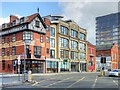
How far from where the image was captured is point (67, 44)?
74.1 m

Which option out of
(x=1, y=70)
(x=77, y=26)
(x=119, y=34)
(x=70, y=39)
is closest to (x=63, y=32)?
(x=70, y=39)

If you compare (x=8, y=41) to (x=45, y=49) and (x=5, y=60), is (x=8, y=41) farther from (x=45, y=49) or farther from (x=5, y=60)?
(x=45, y=49)

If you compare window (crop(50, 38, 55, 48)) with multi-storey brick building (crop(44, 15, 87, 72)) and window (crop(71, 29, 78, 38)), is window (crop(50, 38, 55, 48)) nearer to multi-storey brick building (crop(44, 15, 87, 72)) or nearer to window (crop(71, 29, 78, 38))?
multi-storey brick building (crop(44, 15, 87, 72))

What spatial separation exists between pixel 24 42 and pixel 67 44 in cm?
1979

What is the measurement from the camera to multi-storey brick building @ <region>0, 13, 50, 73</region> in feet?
192

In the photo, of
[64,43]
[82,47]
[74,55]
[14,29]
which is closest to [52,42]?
[64,43]

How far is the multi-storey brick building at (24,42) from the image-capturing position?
192 ft

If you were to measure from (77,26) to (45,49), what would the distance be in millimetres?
20518

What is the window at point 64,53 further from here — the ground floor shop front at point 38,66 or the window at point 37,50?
the window at point 37,50

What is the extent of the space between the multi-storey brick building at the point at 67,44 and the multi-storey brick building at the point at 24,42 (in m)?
3.69

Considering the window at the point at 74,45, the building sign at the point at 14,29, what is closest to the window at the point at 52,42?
the building sign at the point at 14,29

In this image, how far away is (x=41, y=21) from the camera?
62188mm

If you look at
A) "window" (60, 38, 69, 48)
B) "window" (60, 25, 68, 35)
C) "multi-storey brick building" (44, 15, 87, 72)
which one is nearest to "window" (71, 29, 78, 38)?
"multi-storey brick building" (44, 15, 87, 72)

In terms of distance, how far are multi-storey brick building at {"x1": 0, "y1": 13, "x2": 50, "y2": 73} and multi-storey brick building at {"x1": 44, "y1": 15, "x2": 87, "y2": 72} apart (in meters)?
3.69
